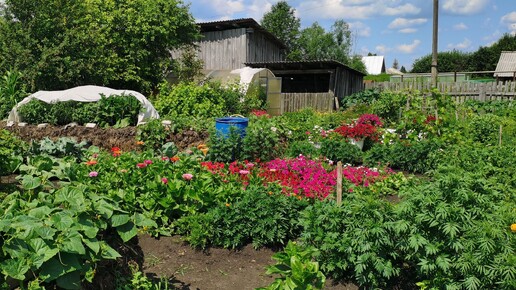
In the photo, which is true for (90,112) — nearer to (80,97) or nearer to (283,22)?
(80,97)

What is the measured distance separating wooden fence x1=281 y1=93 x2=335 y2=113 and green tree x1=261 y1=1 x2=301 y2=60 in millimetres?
22708

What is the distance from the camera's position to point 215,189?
213 inches

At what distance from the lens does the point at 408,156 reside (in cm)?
842

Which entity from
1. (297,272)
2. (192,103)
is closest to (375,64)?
(192,103)

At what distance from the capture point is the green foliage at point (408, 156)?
8295 mm

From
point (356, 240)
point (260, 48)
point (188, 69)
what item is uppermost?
point (260, 48)

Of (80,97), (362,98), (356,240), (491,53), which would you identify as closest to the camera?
Answer: (356,240)

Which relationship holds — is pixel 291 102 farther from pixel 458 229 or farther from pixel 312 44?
pixel 312 44

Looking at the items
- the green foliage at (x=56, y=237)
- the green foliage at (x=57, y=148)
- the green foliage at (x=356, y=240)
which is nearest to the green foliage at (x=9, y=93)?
the green foliage at (x=57, y=148)

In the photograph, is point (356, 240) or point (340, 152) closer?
point (356, 240)

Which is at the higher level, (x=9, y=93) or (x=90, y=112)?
(x=9, y=93)

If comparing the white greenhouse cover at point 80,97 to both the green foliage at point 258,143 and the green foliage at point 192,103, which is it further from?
the green foliage at point 258,143

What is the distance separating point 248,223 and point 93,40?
603 inches

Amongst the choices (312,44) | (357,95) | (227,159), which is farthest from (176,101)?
(312,44)
